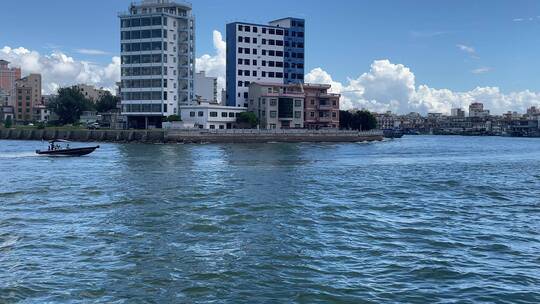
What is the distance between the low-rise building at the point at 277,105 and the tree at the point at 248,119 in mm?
3966

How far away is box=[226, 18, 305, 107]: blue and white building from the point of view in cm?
11425

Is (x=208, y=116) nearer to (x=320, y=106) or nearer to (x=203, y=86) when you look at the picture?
(x=320, y=106)

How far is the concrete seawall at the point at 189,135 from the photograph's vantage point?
9219 centimetres

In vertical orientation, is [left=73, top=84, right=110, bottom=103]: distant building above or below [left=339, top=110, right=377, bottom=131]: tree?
above

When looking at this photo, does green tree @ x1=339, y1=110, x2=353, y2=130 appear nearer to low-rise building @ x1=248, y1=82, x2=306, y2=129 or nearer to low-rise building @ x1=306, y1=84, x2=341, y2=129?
low-rise building @ x1=306, y1=84, x2=341, y2=129

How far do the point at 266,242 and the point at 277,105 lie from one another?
9010 centimetres

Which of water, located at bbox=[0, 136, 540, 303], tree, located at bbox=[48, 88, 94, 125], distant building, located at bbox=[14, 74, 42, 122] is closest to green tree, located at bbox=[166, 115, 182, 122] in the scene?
tree, located at bbox=[48, 88, 94, 125]

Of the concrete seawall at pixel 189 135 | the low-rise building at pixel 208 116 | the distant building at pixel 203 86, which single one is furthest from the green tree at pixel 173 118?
the distant building at pixel 203 86

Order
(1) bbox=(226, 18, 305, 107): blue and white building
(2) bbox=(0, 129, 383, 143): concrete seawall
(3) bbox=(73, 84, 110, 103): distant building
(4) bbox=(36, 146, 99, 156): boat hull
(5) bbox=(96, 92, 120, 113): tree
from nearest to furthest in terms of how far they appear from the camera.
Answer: (4) bbox=(36, 146, 99, 156): boat hull, (2) bbox=(0, 129, 383, 143): concrete seawall, (1) bbox=(226, 18, 305, 107): blue and white building, (5) bbox=(96, 92, 120, 113): tree, (3) bbox=(73, 84, 110, 103): distant building

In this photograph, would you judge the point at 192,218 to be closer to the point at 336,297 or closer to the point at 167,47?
the point at 336,297

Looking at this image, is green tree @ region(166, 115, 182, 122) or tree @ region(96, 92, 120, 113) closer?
green tree @ region(166, 115, 182, 122)

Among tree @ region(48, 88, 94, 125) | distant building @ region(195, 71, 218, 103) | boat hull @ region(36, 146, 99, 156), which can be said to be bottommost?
boat hull @ region(36, 146, 99, 156)

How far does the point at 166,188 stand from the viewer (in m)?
31.9

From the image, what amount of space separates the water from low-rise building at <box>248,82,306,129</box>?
72.0 metres
